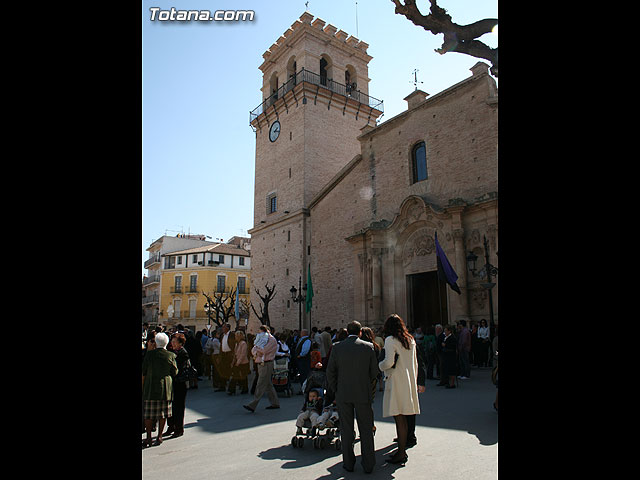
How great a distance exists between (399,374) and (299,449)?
5.22 feet

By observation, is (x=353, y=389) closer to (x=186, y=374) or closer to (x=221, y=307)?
(x=186, y=374)

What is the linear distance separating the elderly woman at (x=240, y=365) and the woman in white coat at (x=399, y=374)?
5.42 m

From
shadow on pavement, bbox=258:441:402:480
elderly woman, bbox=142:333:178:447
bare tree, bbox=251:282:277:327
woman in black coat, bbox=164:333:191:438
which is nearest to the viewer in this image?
shadow on pavement, bbox=258:441:402:480

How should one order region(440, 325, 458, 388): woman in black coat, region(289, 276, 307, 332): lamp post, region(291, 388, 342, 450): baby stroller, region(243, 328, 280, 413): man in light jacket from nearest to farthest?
region(291, 388, 342, 450): baby stroller
region(243, 328, 280, 413): man in light jacket
region(440, 325, 458, 388): woman in black coat
region(289, 276, 307, 332): lamp post

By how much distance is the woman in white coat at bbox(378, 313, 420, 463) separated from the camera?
510 centimetres

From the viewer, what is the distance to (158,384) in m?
6.04

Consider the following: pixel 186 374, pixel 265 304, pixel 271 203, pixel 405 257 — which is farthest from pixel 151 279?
pixel 186 374

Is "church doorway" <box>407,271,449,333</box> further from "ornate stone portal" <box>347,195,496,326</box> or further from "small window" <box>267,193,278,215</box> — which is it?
"small window" <box>267,193,278,215</box>

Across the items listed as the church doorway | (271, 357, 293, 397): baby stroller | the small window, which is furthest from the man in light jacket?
the small window

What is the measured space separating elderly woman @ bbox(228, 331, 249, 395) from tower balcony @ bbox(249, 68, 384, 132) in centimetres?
1744

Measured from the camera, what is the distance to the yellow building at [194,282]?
45.1 m
